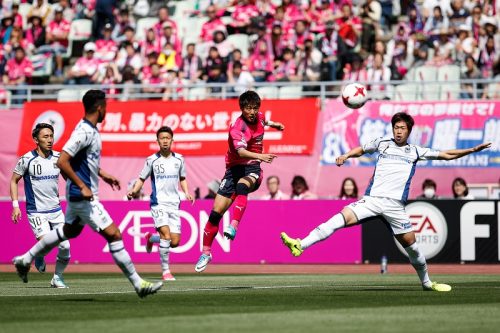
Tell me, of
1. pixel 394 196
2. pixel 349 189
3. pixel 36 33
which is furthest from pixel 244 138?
pixel 36 33

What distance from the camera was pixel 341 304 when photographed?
44.4ft

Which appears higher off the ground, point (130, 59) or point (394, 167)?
point (130, 59)

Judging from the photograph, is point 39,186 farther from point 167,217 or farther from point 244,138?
point 244,138

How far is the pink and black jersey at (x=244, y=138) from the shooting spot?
56.2ft

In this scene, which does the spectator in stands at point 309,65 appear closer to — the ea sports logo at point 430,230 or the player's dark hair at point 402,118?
the ea sports logo at point 430,230

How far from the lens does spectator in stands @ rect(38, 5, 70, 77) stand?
1374 inches

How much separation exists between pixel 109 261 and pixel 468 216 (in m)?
8.57

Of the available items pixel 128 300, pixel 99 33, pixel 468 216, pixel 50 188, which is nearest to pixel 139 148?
pixel 99 33

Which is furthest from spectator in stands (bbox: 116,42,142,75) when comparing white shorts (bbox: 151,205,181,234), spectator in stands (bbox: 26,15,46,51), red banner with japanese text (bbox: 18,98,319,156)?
white shorts (bbox: 151,205,181,234)

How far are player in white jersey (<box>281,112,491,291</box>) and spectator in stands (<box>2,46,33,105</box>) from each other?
19.7 meters

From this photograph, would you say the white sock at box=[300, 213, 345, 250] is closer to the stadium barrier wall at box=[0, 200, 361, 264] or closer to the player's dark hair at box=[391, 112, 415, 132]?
the player's dark hair at box=[391, 112, 415, 132]

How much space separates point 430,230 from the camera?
25.6 m

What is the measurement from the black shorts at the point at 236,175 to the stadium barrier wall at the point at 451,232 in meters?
8.05

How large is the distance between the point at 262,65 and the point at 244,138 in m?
14.4
